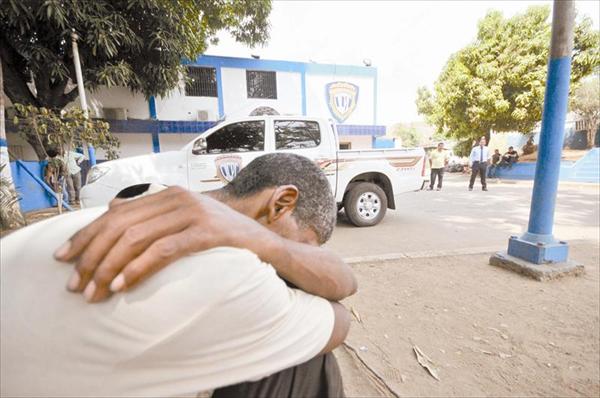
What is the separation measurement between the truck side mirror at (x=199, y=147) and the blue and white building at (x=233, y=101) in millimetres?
7060

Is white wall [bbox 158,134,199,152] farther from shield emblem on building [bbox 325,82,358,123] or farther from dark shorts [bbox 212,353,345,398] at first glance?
dark shorts [bbox 212,353,345,398]

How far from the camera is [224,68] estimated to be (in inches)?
489

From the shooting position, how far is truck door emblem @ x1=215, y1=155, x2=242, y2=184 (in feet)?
15.6

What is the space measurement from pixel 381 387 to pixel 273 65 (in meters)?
13.3

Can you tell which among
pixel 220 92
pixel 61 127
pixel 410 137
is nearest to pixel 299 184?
pixel 61 127

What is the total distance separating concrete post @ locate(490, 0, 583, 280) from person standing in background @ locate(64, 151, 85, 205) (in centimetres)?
830

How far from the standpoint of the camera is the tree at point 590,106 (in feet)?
59.5

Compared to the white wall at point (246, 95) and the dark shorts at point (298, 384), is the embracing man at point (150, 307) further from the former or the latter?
the white wall at point (246, 95)

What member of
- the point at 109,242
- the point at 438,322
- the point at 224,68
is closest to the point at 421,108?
the point at 224,68

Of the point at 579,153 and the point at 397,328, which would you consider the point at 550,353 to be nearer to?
the point at 397,328

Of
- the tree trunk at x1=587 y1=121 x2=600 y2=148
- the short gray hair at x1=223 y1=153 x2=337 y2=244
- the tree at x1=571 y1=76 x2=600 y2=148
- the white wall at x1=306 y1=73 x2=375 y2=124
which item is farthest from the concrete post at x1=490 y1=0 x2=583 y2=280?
the tree trunk at x1=587 y1=121 x2=600 y2=148

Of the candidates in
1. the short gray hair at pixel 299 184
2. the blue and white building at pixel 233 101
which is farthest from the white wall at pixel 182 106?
the short gray hair at pixel 299 184

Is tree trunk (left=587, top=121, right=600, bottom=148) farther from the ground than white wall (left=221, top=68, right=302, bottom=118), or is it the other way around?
white wall (left=221, top=68, right=302, bottom=118)

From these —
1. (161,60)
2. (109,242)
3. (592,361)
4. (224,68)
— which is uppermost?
(224,68)
